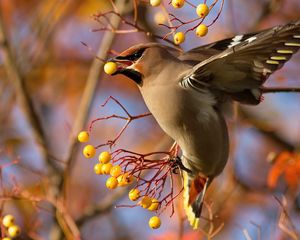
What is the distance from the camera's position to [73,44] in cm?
746

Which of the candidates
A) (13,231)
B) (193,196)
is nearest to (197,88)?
(193,196)

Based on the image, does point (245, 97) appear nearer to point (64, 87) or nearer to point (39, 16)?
point (39, 16)

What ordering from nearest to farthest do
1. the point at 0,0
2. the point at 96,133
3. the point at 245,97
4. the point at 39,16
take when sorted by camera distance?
the point at 245,97 < the point at 39,16 < the point at 0,0 < the point at 96,133

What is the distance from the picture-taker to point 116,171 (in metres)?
3.03

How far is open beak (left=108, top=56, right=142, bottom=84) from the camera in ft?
10.7

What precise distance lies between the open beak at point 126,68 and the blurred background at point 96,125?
1.70 ft

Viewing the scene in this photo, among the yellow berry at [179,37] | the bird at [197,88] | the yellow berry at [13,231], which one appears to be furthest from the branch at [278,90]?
the yellow berry at [13,231]

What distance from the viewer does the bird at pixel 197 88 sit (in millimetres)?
3127

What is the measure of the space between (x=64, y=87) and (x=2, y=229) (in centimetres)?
395

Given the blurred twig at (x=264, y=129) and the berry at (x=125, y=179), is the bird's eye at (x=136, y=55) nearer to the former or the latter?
the berry at (x=125, y=179)

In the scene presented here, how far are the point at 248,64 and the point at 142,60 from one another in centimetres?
52

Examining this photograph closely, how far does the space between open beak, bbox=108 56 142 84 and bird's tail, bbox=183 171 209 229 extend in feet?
1.82

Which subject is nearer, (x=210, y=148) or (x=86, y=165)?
(x=210, y=148)

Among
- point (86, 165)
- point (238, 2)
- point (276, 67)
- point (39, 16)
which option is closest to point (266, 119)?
point (238, 2)
